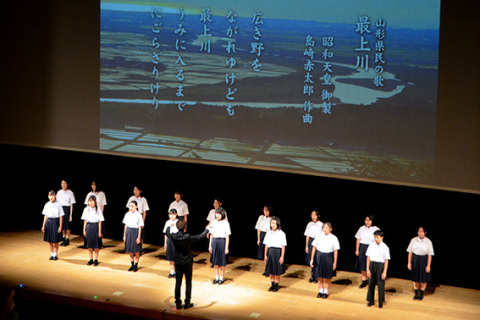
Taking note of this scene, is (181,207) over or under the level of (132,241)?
over

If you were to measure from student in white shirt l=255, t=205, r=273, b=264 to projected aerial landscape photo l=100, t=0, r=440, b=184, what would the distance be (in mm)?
672

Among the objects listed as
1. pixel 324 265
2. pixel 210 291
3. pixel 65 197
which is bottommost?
pixel 210 291

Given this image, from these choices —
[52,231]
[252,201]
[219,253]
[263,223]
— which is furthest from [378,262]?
[52,231]

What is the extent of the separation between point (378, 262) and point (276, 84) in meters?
2.76

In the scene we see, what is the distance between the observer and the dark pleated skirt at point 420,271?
10.2 metres

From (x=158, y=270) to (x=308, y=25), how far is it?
4111mm

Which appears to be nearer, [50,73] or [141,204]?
[141,204]

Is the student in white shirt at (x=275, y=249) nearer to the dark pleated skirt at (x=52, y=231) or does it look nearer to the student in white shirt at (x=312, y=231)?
the student in white shirt at (x=312, y=231)

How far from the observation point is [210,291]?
34.4ft

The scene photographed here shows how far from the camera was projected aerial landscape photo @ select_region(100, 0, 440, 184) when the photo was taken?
9875 millimetres

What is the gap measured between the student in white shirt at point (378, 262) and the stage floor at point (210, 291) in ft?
0.99

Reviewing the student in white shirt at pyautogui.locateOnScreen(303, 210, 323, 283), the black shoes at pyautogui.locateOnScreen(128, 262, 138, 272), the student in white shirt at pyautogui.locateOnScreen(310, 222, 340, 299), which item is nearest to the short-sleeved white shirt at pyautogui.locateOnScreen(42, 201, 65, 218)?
the black shoes at pyautogui.locateOnScreen(128, 262, 138, 272)

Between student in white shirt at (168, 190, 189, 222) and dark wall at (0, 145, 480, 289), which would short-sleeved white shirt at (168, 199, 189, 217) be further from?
dark wall at (0, 145, 480, 289)

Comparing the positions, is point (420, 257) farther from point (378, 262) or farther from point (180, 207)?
point (180, 207)
